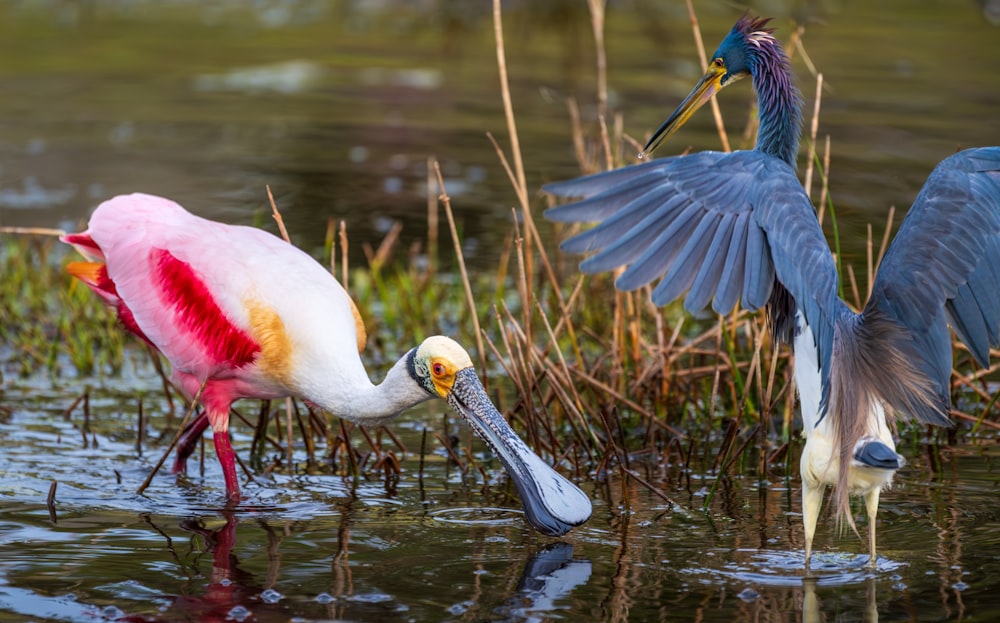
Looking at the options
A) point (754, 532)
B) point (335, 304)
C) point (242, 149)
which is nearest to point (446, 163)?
point (242, 149)

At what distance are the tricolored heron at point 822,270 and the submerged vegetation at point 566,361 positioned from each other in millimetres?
804

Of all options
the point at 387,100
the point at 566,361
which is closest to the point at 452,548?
the point at 566,361

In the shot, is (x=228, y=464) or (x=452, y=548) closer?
(x=452, y=548)

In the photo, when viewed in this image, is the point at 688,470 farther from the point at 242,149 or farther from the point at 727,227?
the point at 242,149

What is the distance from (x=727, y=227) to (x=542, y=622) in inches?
49.4

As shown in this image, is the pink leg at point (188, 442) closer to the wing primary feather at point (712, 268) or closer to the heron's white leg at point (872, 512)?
the wing primary feather at point (712, 268)

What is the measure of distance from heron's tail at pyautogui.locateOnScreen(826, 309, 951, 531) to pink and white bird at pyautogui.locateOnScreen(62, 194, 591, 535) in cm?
91

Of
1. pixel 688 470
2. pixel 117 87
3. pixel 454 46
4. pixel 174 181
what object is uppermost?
pixel 454 46

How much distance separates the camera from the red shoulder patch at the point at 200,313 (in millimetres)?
5512

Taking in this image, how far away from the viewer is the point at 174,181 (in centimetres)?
1081

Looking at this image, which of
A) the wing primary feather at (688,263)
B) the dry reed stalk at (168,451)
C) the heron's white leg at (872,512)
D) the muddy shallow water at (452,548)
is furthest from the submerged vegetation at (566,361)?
the wing primary feather at (688,263)

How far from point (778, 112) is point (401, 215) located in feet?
17.6

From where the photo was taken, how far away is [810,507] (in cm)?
468

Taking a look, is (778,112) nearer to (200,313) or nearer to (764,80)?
(764,80)
